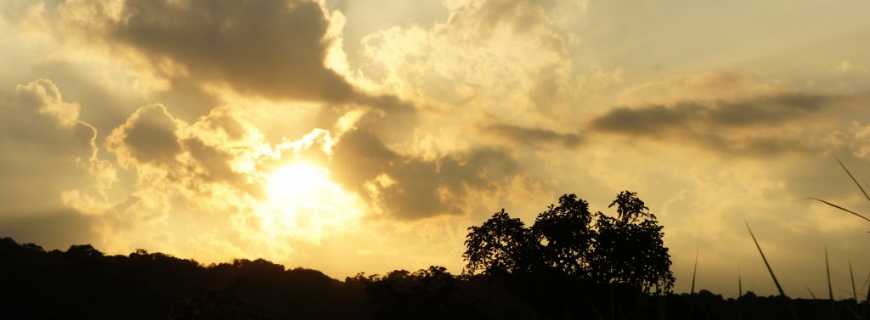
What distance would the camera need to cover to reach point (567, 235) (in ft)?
135

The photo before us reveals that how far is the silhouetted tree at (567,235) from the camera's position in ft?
136

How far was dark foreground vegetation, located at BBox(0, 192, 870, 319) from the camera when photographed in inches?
1377

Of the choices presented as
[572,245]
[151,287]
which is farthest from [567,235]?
[151,287]

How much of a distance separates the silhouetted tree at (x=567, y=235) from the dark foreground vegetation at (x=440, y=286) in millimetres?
53

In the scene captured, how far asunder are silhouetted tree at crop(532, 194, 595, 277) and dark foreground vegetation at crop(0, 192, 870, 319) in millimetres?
53

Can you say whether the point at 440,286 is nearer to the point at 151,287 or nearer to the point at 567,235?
the point at 567,235

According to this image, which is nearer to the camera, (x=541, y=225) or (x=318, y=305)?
(x=541, y=225)

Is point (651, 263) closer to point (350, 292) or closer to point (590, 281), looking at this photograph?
A: point (590, 281)

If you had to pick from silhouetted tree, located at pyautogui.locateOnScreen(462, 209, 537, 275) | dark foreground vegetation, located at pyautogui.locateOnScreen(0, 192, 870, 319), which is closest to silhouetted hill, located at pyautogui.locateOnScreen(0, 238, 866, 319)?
dark foreground vegetation, located at pyautogui.locateOnScreen(0, 192, 870, 319)

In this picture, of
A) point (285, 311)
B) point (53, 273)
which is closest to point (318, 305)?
point (285, 311)

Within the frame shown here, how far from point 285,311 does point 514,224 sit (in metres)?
80.3

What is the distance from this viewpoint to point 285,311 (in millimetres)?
115688

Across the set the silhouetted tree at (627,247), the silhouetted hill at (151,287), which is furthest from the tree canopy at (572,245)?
the silhouetted hill at (151,287)

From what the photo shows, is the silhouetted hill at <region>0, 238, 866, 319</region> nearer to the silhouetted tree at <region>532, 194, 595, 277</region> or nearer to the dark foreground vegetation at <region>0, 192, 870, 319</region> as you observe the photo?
the dark foreground vegetation at <region>0, 192, 870, 319</region>
